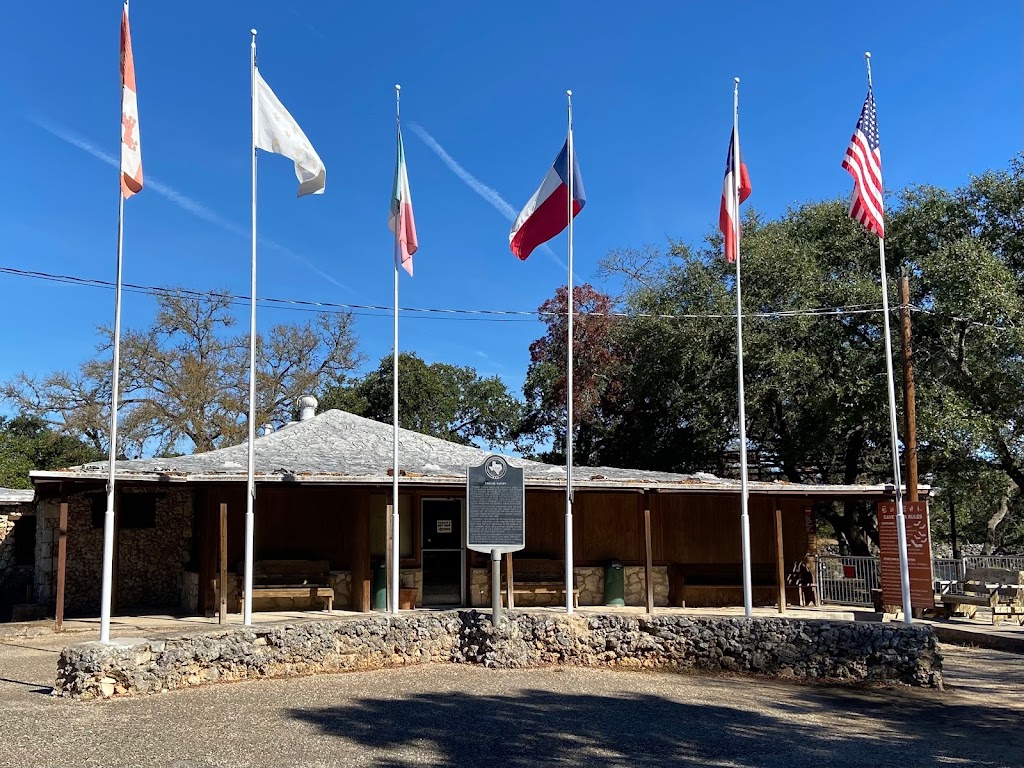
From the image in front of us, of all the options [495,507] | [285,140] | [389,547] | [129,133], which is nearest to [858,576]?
[389,547]

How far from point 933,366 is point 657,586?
32.0ft

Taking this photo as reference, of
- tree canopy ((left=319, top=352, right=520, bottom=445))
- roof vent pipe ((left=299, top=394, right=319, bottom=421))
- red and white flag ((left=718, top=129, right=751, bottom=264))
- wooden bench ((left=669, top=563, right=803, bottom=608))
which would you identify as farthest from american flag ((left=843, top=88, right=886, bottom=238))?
→ tree canopy ((left=319, top=352, right=520, bottom=445))

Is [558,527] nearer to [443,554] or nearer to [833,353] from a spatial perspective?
[443,554]

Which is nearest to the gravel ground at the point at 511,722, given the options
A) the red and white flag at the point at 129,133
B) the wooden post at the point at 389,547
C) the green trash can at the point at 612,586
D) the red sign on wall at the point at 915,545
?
the red sign on wall at the point at 915,545

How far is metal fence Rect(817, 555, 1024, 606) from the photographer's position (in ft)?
60.9

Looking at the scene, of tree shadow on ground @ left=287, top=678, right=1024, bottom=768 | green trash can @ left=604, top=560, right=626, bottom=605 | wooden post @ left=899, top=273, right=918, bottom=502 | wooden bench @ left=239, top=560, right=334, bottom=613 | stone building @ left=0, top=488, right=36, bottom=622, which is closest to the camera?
tree shadow on ground @ left=287, top=678, right=1024, bottom=768

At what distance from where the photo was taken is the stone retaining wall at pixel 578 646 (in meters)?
9.81

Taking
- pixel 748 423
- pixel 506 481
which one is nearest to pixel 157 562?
pixel 506 481

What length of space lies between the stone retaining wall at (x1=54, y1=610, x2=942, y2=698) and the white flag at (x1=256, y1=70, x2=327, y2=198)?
18.5 ft

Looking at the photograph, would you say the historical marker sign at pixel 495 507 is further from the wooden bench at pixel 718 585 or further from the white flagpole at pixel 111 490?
the wooden bench at pixel 718 585

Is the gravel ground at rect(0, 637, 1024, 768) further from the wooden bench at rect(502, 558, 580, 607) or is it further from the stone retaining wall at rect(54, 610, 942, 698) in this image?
the wooden bench at rect(502, 558, 580, 607)

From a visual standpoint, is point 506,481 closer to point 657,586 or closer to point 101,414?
point 657,586

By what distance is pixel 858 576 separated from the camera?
19109 mm

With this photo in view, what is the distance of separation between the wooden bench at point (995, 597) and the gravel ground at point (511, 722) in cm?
615
